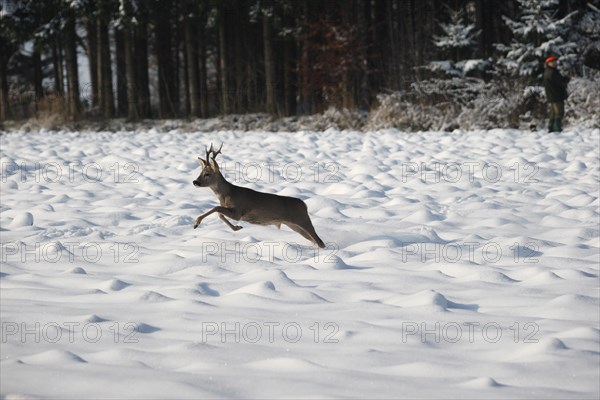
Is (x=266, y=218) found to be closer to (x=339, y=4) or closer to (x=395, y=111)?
(x=395, y=111)

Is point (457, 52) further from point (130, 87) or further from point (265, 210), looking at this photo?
point (265, 210)

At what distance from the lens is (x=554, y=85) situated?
15.5 m

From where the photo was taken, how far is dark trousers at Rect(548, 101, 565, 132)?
15406 mm

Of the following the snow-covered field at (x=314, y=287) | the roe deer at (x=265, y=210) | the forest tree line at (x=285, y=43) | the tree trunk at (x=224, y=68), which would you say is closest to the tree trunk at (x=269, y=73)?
the forest tree line at (x=285, y=43)

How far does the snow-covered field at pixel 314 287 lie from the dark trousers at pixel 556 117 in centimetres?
539

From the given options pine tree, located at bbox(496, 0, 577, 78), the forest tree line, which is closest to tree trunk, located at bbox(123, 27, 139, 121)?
the forest tree line

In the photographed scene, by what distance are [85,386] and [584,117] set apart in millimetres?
16242

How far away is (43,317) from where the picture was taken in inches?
164

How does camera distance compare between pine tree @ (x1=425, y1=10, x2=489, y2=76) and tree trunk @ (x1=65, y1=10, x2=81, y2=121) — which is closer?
pine tree @ (x1=425, y1=10, x2=489, y2=76)

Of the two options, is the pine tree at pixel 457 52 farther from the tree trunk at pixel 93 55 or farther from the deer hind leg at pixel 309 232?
the deer hind leg at pixel 309 232

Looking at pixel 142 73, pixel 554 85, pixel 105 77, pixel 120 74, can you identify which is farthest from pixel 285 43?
pixel 554 85

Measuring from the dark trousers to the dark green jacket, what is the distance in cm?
12

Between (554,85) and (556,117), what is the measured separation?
0.70 m

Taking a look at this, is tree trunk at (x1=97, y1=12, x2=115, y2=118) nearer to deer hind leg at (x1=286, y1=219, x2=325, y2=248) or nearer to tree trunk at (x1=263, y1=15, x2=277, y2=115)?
tree trunk at (x1=263, y1=15, x2=277, y2=115)
